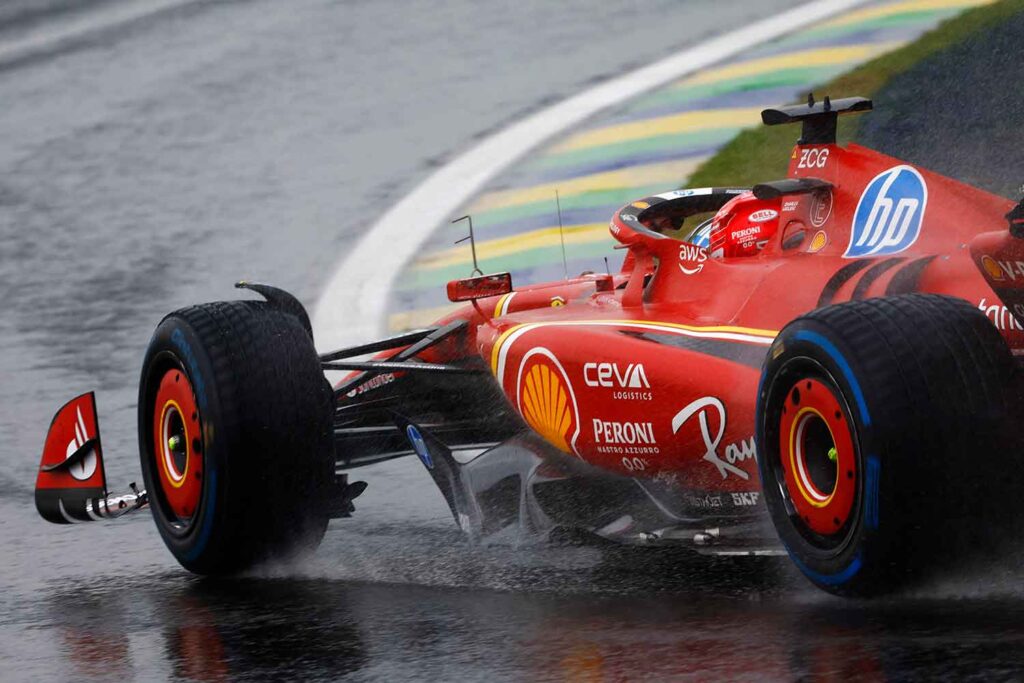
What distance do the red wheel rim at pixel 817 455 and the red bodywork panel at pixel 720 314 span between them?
0.42 m

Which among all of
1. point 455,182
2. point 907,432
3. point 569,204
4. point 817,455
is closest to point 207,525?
point 817,455

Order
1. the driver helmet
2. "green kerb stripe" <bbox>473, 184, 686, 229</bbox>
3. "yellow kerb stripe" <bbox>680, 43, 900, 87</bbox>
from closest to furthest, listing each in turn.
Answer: the driver helmet
"green kerb stripe" <bbox>473, 184, 686, 229</bbox>
"yellow kerb stripe" <bbox>680, 43, 900, 87</bbox>

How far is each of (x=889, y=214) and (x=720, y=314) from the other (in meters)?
0.64

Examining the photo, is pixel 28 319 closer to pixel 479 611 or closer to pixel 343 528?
pixel 343 528

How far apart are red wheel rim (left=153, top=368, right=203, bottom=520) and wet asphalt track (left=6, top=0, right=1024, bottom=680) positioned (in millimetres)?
321

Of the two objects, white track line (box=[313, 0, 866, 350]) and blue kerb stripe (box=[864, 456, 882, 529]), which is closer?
blue kerb stripe (box=[864, 456, 882, 529])

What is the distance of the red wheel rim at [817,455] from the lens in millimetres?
4945

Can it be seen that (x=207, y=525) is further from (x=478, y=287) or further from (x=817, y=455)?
(x=817, y=455)

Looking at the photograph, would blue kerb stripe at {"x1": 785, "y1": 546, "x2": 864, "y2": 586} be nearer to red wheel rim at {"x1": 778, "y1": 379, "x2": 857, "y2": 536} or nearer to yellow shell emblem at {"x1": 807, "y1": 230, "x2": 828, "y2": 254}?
red wheel rim at {"x1": 778, "y1": 379, "x2": 857, "y2": 536}

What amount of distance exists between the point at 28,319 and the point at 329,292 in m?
1.95

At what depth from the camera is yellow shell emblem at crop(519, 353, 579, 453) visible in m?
6.35

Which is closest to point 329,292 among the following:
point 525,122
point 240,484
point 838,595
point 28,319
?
point 28,319

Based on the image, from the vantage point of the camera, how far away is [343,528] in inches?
307

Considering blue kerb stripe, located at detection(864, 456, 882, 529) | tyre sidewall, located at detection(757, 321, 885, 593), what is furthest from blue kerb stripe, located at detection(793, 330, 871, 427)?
blue kerb stripe, located at detection(864, 456, 882, 529)
